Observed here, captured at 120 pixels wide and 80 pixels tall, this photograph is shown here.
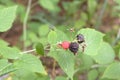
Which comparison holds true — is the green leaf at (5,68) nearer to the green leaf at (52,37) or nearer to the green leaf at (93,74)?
the green leaf at (52,37)

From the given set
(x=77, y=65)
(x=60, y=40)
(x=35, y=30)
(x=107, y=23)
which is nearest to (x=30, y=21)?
(x=35, y=30)

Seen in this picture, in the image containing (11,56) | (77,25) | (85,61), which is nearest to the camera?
(11,56)

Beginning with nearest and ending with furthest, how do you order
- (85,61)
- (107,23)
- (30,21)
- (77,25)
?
(85,61), (77,25), (30,21), (107,23)

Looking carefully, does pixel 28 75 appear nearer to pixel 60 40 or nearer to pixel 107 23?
pixel 60 40

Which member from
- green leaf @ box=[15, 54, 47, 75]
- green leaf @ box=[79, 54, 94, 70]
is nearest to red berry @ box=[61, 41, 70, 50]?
green leaf @ box=[15, 54, 47, 75]

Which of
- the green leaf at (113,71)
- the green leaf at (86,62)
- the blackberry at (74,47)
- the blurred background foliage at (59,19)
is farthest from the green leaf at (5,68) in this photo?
the blurred background foliage at (59,19)

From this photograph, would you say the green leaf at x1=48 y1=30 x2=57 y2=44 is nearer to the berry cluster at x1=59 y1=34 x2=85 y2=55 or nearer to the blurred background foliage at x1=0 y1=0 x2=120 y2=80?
the berry cluster at x1=59 y1=34 x2=85 y2=55
